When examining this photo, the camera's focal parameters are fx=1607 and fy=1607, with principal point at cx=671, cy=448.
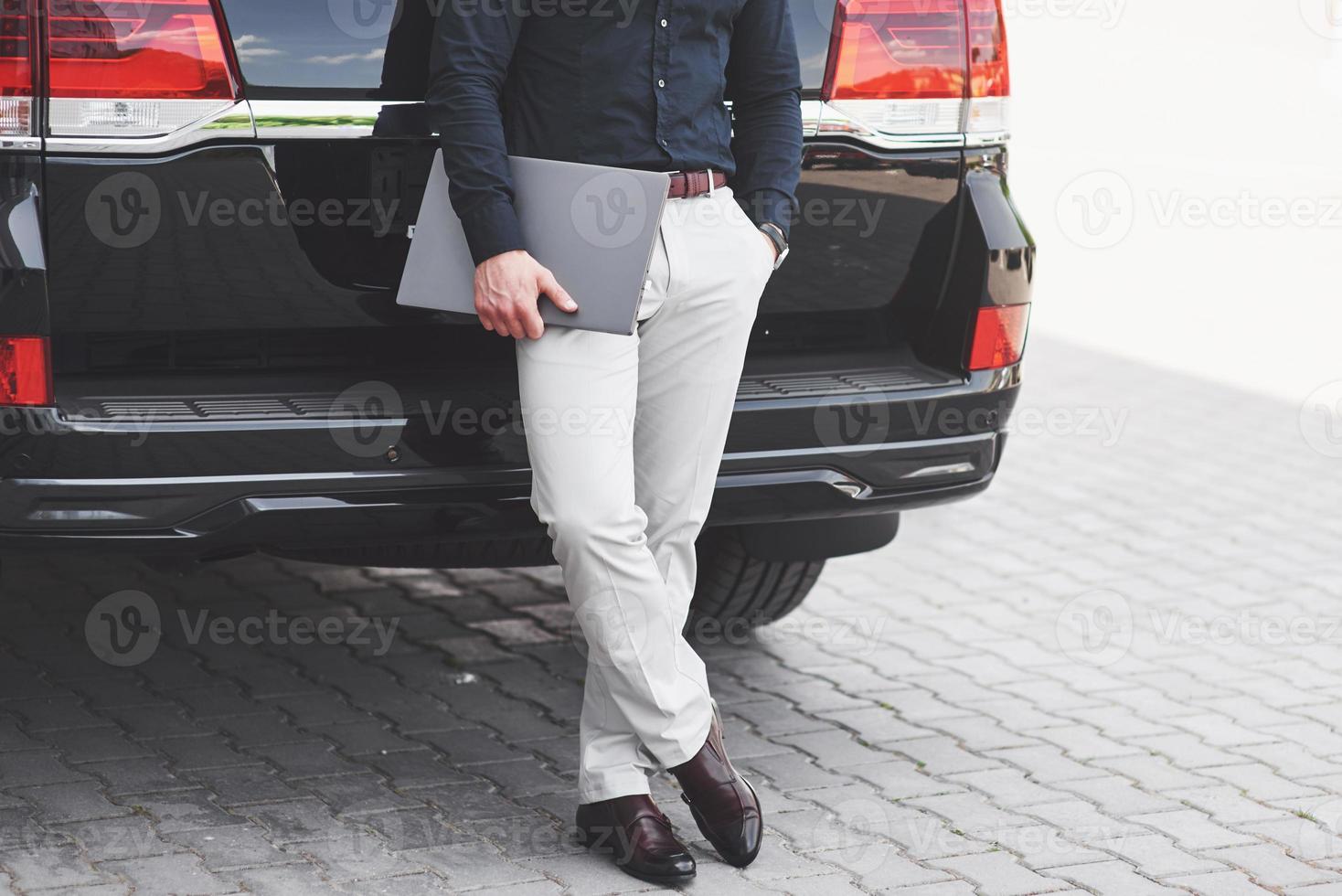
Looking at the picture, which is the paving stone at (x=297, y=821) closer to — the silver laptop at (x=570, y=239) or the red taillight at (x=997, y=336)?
the silver laptop at (x=570, y=239)

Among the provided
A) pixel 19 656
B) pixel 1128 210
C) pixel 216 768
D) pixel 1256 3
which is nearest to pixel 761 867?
pixel 216 768

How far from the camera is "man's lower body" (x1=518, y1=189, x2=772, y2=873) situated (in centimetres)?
274

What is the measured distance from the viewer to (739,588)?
3990 millimetres

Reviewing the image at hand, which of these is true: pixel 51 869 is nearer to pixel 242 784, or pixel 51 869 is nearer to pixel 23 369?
pixel 242 784

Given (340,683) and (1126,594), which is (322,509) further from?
(1126,594)

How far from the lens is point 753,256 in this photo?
2.87m

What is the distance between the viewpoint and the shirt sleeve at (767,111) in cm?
291

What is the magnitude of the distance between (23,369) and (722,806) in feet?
4.67

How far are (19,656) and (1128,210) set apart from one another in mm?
12509

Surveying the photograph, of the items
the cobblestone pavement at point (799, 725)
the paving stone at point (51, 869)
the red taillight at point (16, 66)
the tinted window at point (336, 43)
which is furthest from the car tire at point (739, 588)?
the red taillight at point (16, 66)

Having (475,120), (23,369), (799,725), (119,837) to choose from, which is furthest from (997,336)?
(119,837)

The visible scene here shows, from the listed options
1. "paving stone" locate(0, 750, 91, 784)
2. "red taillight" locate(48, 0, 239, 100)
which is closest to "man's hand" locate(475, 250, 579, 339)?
"red taillight" locate(48, 0, 239, 100)

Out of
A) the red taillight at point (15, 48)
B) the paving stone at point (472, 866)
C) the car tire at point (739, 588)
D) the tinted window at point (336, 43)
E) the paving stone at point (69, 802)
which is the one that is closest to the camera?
the red taillight at point (15, 48)

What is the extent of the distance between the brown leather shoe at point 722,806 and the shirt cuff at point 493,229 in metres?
0.98
